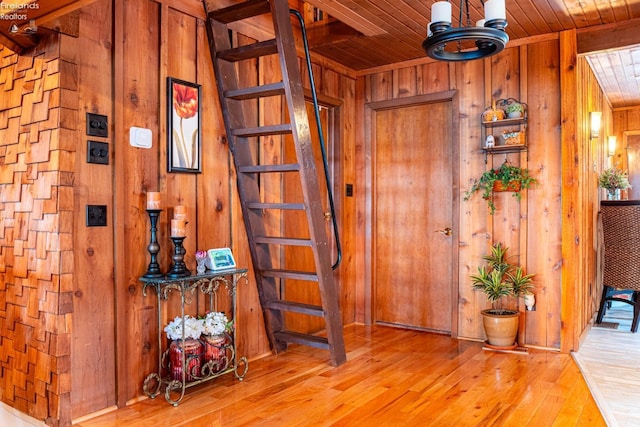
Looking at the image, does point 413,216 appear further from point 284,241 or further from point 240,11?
point 240,11

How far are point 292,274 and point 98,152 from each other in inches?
58.6

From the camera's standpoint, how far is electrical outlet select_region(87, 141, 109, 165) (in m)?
2.60

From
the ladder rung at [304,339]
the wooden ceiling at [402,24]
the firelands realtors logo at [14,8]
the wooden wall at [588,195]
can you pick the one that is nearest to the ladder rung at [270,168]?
the wooden ceiling at [402,24]

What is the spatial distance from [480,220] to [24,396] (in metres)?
3.54

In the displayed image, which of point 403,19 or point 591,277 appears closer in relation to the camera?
point 403,19

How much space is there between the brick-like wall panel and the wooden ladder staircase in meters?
1.07

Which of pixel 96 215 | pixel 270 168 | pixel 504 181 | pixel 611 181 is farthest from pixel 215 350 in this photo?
pixel 611 181

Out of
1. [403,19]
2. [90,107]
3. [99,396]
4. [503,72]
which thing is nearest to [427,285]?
[503,72]

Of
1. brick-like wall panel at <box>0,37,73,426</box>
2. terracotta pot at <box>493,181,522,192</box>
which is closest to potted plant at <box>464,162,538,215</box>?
terracotta pot at <box>493,181,522,192</box>

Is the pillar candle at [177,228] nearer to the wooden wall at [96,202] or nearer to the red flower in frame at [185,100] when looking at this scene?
the wooden wall at [96,202]

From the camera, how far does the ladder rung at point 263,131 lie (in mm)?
3165

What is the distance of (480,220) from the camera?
166 inches

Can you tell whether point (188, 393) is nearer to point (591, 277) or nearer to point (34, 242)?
point (34, 242)

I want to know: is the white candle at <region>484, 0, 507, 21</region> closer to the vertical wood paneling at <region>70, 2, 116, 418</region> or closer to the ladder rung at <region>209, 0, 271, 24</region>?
the ladder rung at <region>209, 0, 271, 24</region>
